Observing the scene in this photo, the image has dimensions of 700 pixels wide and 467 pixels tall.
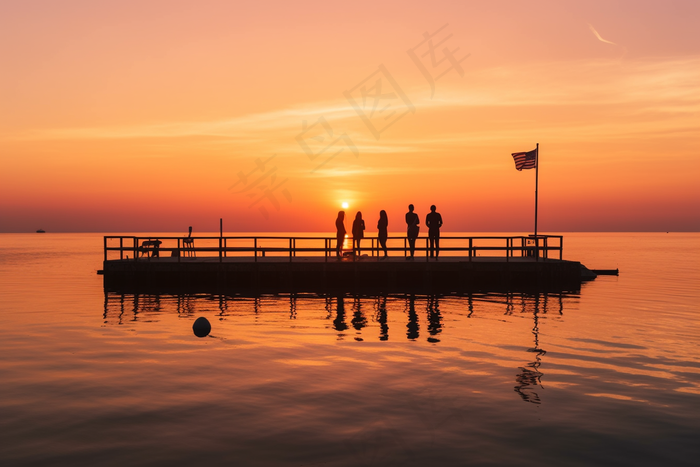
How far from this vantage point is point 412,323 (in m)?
20.5

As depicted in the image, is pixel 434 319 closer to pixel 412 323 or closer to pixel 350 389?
pixel 412 323

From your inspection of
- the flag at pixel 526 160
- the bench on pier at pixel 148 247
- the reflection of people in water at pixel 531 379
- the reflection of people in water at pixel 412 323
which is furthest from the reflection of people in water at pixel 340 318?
the flag at pixel 526 160

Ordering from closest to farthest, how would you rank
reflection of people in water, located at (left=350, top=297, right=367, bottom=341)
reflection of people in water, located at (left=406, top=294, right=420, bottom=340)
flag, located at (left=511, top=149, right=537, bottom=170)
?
1. reflection of people in water, located at (left=406, top=294, right=420, bottom=340)
2. reflection of people in water, located at (left=350, top=297, right=367, bottom=341)
3. flag, located at (left=511, top=149, right=537, bottom=170)

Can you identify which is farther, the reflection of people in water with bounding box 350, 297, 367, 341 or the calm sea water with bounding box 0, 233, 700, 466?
the reflection of people in water with bounding box 350, 297, 367, 341

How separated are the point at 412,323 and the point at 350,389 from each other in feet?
29.8

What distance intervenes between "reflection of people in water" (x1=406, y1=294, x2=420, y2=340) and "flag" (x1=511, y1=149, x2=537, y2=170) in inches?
484

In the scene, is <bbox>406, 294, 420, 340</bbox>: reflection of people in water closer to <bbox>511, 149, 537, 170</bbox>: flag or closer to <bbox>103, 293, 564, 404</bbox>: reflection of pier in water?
<bbox>103, 293, 564, 404</bbox>: reflection of pier in water

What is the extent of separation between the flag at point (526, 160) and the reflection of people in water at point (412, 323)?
484 inches

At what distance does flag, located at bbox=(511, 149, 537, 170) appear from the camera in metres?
34.5

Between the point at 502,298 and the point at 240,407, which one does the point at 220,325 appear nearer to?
the point at 240,407

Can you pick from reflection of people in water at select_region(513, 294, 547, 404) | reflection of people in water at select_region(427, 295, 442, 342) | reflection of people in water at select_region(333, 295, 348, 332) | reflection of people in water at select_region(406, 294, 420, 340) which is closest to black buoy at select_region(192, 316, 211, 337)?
reflection of people in water at select_region(333, 295, 348, 332)

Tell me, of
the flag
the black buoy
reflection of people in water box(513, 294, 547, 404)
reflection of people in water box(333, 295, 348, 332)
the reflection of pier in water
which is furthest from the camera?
the flag

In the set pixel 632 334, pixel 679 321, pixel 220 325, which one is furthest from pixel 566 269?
pixel 220 325

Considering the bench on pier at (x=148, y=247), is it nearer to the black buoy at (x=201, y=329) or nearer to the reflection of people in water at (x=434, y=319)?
the reflection of people in water at (x=434, y=319)
